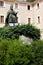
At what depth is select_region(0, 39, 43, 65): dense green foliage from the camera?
364 inches

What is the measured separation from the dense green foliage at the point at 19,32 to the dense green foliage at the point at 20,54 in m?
1.74

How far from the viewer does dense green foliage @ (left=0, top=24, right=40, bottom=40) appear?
1135 cm

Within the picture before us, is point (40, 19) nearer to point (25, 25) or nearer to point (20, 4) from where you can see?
point (20, 4)

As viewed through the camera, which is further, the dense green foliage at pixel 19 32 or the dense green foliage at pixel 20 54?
the dense green foliage at pixel 19 32

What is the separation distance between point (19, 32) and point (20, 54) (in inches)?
94.5

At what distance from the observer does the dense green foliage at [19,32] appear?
1135 cm

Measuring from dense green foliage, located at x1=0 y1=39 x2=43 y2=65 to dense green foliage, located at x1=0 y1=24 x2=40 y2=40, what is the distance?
174 centimetres

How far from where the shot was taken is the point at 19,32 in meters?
11.5

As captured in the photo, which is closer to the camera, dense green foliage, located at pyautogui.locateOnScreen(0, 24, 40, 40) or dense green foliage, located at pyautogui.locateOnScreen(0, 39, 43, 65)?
dense green foliage, located at pyautogui.locateOnScreen(0, 39, 43, 65)

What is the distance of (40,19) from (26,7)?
2748 mm

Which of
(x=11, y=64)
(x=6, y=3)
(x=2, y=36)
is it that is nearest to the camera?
(x=11, y=64)

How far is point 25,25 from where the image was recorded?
11.8m

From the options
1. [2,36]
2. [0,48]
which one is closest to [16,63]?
[0,48]

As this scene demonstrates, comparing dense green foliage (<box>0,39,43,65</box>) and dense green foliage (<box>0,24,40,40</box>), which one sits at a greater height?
dense green foliage (<box>0,24,40,40</box>)
